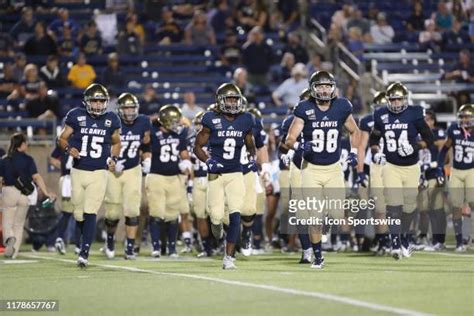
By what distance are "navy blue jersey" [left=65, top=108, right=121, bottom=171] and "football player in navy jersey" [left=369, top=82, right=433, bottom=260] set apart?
2936mm

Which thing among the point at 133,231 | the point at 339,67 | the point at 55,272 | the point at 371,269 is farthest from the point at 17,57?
the point at 371,269

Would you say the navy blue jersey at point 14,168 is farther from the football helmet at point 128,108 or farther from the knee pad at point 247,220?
the knee pad at point 247,220

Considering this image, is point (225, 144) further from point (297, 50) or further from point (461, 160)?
point (297, 50)

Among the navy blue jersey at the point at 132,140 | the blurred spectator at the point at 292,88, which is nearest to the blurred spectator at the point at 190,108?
the blurred spectator at the point at 292,88

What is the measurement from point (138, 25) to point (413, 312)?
1375cm

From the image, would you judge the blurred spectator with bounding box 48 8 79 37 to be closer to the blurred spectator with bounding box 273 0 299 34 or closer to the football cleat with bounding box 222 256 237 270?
the blurred spectator with bounding box 273 0 299 34

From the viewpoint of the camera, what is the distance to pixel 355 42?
70.0ft

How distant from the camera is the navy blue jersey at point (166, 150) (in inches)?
567

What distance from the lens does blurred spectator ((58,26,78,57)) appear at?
20500mm

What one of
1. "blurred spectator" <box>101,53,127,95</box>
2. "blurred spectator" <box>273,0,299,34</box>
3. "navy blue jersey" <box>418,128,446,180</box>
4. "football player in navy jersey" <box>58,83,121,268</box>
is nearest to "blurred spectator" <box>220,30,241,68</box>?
"blurred spectator" <box>273,0,299,34</box>

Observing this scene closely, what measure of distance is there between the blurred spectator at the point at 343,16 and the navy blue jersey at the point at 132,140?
8.49 m

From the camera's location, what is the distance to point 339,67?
835 inches

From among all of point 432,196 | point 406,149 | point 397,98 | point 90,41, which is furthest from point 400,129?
point 90,41

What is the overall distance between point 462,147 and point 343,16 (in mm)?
7378
